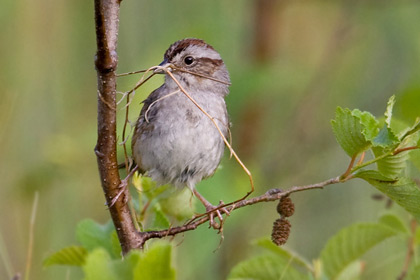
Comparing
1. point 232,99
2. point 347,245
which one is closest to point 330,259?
point 347,245

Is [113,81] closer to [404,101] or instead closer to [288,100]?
[404,101]

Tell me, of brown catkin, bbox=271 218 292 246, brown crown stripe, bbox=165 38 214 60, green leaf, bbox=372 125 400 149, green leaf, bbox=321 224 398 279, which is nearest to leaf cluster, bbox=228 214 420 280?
green leaf, bbox=321 224 398 279

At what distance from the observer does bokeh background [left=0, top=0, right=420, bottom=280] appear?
153 inches

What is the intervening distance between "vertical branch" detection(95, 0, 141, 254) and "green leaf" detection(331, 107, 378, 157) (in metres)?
0.49

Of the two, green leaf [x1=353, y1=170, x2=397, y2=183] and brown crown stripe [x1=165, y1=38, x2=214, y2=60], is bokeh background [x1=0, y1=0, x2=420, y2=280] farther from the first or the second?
green leaf [x1=353, y1=170, x2=397, y2=183]

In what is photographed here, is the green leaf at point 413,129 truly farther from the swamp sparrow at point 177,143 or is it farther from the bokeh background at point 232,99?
the bokeh background at point 232,99

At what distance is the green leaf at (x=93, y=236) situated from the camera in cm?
207

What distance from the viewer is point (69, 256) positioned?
6.81ft

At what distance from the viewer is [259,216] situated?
4520 millimetres

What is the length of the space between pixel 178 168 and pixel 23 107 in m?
1.77

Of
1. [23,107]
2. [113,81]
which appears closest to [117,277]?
[113,81]

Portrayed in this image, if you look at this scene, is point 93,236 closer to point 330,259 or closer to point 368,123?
point 330,259

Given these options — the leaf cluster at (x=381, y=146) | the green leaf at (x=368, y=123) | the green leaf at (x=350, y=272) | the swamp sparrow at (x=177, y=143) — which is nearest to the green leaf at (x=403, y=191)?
the leaf cluster at (x=381, y=146)

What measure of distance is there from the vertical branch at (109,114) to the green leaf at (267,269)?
34cm
